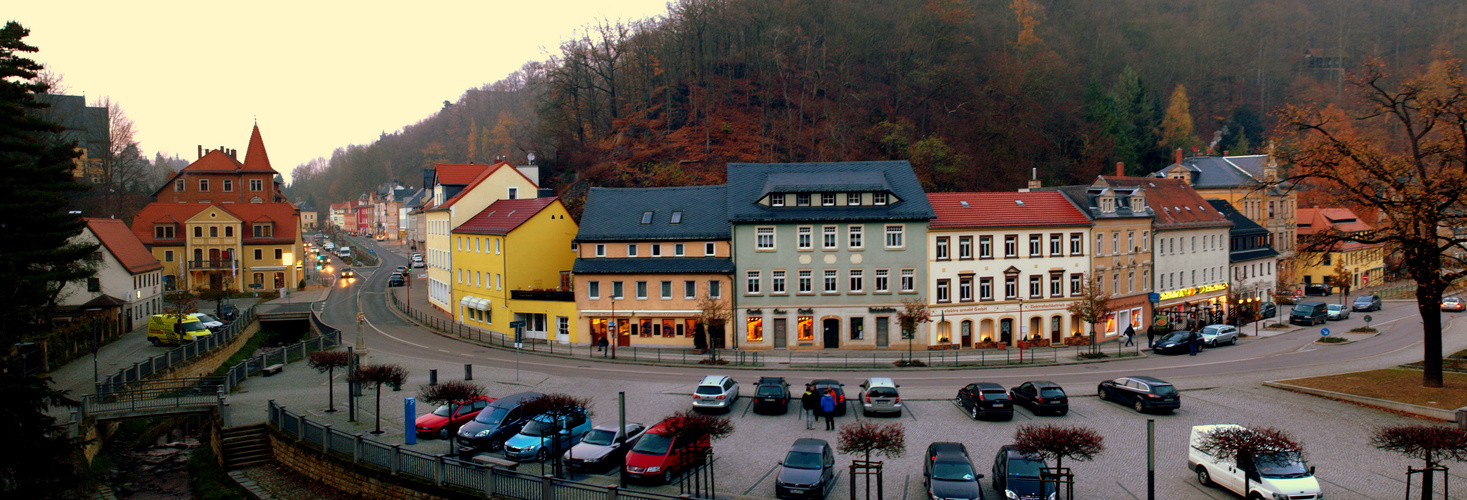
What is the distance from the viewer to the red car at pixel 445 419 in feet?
82.4

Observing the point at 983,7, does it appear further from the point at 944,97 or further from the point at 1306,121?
the point at 1306,121

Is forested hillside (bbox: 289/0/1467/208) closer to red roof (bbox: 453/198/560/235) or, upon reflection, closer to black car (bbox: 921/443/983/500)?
red roof (bbox: 453/198/560/235)

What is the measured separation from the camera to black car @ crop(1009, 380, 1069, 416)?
2730 cm

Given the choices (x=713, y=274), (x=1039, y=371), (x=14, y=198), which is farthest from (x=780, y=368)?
(x=14, y=198)

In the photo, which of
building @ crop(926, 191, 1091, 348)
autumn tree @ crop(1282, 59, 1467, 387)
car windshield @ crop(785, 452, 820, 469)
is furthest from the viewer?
building @ crop(926, 191, 1091, 348)

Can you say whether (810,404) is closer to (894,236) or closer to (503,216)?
(894,236)

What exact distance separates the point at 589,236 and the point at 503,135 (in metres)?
82.9

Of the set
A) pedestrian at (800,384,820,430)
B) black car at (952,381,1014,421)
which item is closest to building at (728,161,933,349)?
pedestrian at (800,384,820,430)

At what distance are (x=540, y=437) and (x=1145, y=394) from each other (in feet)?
65.1

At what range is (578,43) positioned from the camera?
7419cm

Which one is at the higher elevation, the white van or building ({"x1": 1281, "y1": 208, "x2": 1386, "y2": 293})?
building ({"x1": 1281, "y1": 208, "x2": 1386, "y2": 293})

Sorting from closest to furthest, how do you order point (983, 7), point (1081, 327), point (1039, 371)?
point (1039, 371), point (1081, 327), point (983, 7)

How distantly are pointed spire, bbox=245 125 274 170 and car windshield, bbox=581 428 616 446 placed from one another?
7883cm

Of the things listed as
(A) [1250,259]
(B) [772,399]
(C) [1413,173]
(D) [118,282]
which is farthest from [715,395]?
(A) [1250,259]
